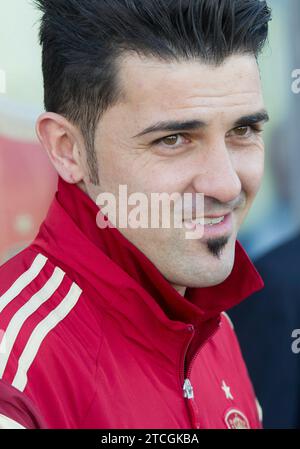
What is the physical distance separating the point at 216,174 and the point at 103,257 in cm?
26

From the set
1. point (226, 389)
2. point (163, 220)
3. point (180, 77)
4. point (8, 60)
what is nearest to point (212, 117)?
point (180, 77)

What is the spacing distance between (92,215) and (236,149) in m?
0.30

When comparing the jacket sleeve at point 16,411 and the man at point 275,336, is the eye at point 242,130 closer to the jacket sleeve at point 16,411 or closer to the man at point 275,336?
the jacket sleeve at point 16,411

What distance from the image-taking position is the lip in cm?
155

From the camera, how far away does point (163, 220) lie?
1.54 meters

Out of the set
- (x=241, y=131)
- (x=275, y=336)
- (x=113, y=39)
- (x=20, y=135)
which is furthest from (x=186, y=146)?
(x=275, y=336)

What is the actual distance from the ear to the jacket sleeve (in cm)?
48

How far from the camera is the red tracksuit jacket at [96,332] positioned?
1.40 m

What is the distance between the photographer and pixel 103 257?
154cm

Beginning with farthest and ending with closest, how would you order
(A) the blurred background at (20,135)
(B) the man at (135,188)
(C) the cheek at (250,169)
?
(A) the blurred background at (20,135)
(C) the cheek at (250,169)
(B) the man at (135,188)

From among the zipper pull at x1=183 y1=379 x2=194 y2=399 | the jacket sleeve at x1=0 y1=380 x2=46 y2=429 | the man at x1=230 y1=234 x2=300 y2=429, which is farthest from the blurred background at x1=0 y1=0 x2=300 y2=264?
the jacket sleeve at x1=0 y1=380 x2=46 y2=429

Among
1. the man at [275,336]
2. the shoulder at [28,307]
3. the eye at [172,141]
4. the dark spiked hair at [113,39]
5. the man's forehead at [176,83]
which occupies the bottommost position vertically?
the man at [275,336]

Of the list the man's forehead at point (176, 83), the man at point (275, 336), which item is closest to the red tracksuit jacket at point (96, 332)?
the man's forehead at point (176, 83)

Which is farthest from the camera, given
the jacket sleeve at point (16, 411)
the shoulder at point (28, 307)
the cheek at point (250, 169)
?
the cheek at point (250, 169)
